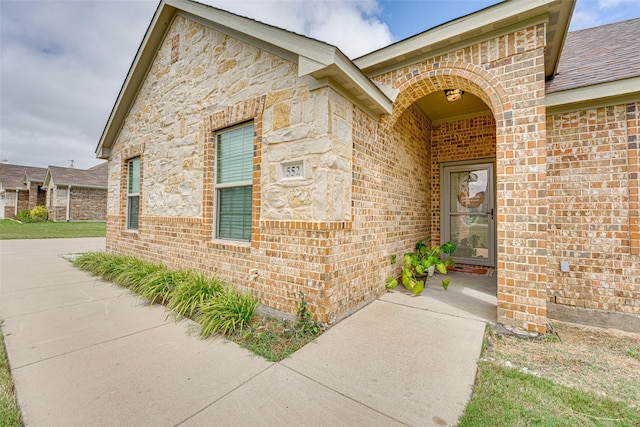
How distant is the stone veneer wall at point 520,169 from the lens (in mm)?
2988

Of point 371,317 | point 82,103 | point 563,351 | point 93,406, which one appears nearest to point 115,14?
point 93,406

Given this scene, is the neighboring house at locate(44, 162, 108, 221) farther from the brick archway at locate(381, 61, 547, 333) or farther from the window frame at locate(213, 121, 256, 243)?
the brick archway at locate(381, 61, 547, 333)

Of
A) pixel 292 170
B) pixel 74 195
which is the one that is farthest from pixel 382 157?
pixel 74 195

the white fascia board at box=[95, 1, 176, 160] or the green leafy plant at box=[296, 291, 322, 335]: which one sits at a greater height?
the white fascia board at box=[95, 1, 176, 160]

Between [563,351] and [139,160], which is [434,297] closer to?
[563,351]

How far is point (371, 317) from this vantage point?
3516mm

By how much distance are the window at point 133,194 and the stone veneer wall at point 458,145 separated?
737cm

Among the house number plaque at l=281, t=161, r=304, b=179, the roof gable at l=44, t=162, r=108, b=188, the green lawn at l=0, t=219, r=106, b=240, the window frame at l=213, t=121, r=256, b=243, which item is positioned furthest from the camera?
the roof gable at l=44, t=162, r=108, b=188

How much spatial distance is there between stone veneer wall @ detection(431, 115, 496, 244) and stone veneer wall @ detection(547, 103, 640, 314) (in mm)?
2335

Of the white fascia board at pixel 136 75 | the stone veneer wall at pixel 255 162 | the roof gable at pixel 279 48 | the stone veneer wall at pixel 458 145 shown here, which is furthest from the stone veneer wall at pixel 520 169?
the white fascia board at pixel 136 75

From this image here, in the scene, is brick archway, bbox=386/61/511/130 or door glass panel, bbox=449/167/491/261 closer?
brick archway, bbox=386/61/511/130

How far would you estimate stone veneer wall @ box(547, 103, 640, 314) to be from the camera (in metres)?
3.32

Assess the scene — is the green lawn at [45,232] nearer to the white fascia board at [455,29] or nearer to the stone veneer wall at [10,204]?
the stone veneer wall at [10,204]

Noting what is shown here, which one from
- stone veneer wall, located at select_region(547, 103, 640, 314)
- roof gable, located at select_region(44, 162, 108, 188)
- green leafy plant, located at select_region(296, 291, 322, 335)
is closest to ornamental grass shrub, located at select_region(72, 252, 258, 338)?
green leafy plant, located at select_region(296, 291, 322, 335)
